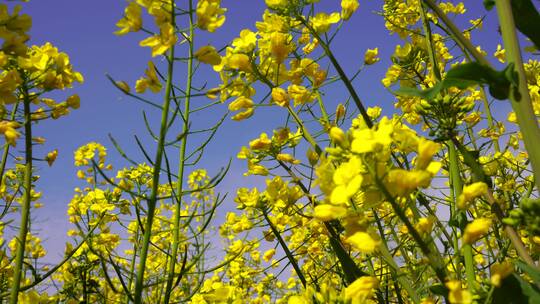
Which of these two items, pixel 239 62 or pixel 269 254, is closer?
pixel 239 62

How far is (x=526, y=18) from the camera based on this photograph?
1.13 metres

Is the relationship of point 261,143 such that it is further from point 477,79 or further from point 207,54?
point 477,79

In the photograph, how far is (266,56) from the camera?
174 centimetres

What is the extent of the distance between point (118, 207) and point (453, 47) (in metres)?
2.84

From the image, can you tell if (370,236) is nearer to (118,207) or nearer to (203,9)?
(203,9)

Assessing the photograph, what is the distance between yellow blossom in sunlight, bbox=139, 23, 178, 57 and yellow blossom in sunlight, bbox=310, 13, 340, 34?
0.71 m

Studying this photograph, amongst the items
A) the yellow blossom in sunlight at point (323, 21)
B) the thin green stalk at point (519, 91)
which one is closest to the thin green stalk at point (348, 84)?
the yellow blossom in sunlight at point (323, 21)

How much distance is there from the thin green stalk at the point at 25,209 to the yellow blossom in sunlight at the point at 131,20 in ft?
1.95

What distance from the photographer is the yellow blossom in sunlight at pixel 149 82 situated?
4.29 feet

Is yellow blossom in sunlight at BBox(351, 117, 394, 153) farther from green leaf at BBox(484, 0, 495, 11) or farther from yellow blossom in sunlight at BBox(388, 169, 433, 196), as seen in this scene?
green leaf at BBox(484, 0, 495, 11)

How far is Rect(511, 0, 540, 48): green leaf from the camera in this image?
113 cm

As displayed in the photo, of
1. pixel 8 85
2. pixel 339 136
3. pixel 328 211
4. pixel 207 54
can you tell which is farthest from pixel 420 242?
pixel 8 85

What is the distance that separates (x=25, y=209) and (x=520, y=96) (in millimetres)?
1581

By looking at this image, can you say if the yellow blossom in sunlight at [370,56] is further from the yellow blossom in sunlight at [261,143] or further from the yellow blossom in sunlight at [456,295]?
the yellow blossom in sunlight at [456,295]
